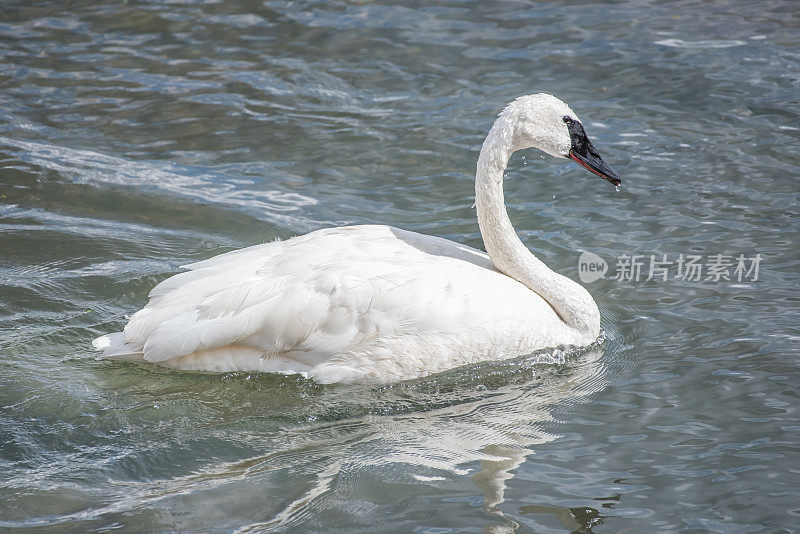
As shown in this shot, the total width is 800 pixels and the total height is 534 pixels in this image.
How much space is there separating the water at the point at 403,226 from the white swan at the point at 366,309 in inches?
7.8

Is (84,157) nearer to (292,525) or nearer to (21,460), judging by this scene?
(21,460)

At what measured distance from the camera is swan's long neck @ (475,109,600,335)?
6391mm

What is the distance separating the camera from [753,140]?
31.3 feet

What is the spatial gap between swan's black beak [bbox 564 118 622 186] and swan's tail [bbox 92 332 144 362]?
322 cm

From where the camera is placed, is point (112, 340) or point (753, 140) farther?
point (753, 140)

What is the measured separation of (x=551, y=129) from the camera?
645 centimetres

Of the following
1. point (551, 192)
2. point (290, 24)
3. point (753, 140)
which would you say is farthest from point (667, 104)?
point (290, 24)

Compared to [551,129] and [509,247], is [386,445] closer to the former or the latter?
[509,247]

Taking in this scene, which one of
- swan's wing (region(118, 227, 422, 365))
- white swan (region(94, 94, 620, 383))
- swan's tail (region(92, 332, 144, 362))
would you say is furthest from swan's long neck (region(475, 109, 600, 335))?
swan's tail (region(92, 332, 144, 362))

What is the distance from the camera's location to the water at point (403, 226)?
4.95 m

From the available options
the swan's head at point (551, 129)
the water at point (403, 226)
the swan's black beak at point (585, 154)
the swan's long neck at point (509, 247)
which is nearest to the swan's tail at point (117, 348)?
the water at point (403, 226)

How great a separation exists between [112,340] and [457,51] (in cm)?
725

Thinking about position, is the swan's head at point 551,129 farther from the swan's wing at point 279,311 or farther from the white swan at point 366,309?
the swan's wing at point 279,311

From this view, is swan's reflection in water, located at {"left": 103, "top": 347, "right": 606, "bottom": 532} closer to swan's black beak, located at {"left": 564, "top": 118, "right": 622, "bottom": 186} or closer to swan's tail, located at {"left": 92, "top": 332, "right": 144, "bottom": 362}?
swan's tail, located at {"left": 92, "top": 332, "right": 144, "bottom": 362}
